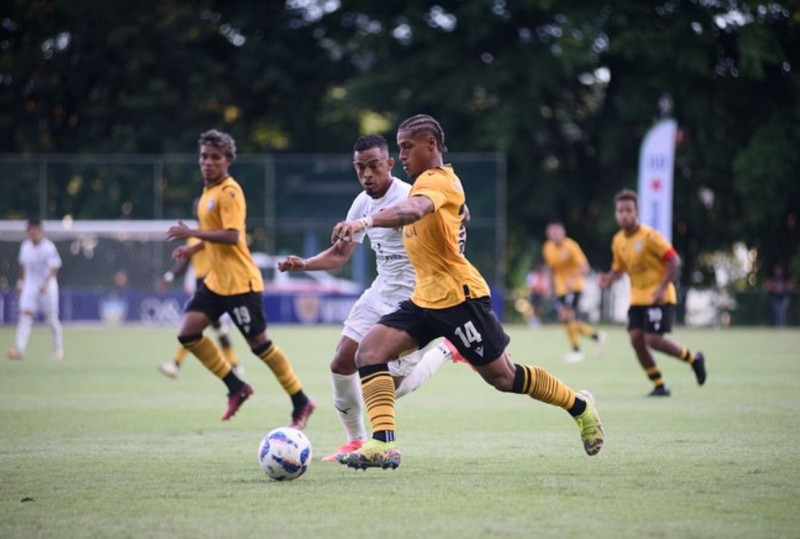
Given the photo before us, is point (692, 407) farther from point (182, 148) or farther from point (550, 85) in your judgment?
point (182, 148)

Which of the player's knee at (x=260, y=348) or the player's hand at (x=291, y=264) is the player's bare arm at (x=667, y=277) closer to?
the player's knee at (x=260, y=348)

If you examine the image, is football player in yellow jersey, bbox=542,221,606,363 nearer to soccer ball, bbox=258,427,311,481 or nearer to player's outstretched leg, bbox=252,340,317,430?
player's outstretched leg, bbox=252,340,317,430

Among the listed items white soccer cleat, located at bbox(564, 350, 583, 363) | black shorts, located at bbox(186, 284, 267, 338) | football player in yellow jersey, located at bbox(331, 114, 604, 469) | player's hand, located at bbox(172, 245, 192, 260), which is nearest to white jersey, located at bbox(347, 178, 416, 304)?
football player in yellow jersey, located at bbox(331, 114, 604, 469)

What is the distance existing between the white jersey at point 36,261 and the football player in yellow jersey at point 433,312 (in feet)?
49.6

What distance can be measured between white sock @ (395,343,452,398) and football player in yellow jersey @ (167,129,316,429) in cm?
216

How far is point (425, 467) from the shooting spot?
861cm

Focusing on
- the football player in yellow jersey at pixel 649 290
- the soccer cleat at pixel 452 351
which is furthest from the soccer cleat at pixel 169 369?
the soccer cleat at pixel 452 351

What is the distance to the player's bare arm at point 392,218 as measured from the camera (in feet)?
23.3

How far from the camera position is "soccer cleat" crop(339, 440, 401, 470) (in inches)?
309

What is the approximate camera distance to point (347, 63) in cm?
4384

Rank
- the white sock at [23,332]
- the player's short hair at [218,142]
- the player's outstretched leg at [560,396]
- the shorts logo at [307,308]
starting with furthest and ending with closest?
the shorts logo at [307,308] < the white sock at [23,332] < the player's short hair at [218,142] < the player's outstretched leg at [560,396]

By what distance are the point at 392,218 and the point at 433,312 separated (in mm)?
978

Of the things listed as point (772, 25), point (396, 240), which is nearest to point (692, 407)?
point (396, 240)

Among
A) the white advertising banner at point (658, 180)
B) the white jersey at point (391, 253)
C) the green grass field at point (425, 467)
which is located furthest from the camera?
the white advertising banner at point (658, 180)
